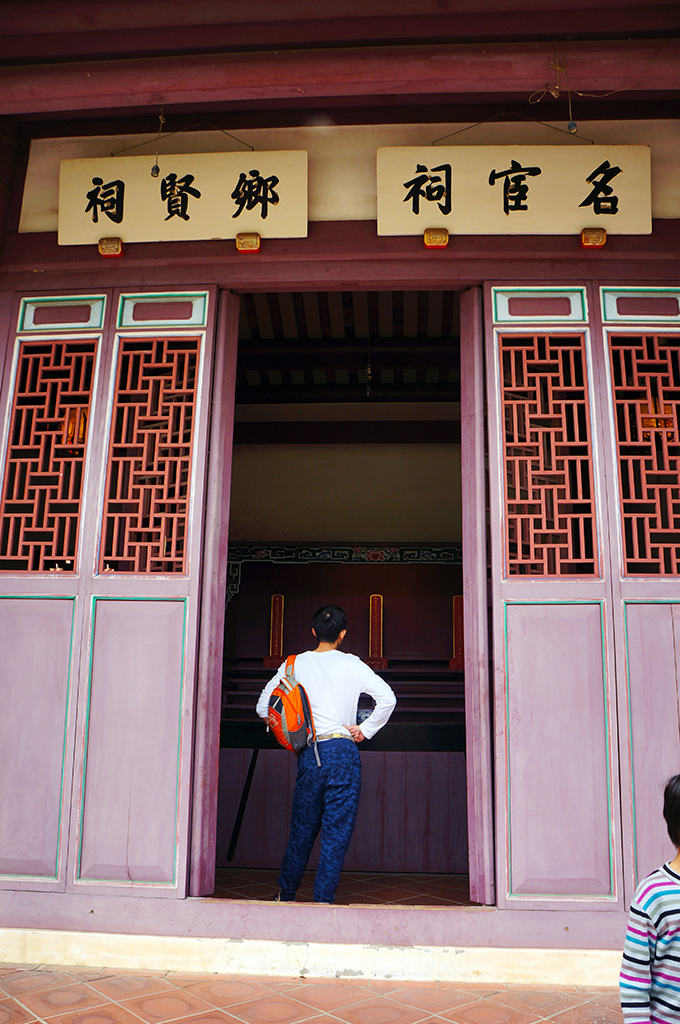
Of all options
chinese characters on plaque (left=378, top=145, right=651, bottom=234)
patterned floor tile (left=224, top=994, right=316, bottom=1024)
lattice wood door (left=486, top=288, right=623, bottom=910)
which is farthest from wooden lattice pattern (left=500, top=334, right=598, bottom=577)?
patterned floor tile (left=224, top=994, right=316, bottom=1024)

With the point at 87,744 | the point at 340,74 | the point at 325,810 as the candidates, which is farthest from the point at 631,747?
the point at 340,74

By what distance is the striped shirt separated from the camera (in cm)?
156

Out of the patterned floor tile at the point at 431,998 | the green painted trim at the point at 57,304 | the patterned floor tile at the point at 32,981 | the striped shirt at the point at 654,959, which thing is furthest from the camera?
the green painted trim at the point at 57,304

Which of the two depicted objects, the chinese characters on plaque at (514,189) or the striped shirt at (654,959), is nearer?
the striped shirt at (654,959)

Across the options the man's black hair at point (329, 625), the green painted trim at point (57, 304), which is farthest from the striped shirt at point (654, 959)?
the green painted trim at point (57, 304)

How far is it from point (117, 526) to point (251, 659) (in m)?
3.49

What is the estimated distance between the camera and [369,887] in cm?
466

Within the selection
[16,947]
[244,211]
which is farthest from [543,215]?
[16,947]

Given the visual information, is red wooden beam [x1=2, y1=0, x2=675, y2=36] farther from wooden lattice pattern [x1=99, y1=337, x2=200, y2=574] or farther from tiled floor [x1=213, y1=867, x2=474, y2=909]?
tiled floor [x1=213, y1=867, x2=474, y2=909]

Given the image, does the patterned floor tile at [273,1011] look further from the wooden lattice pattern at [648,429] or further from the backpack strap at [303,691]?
the wooden lattice pattern at [648,429]

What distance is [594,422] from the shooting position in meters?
3.69

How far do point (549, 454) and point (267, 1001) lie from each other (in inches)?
103

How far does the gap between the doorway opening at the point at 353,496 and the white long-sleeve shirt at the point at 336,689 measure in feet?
6.58

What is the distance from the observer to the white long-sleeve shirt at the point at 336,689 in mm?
3648
